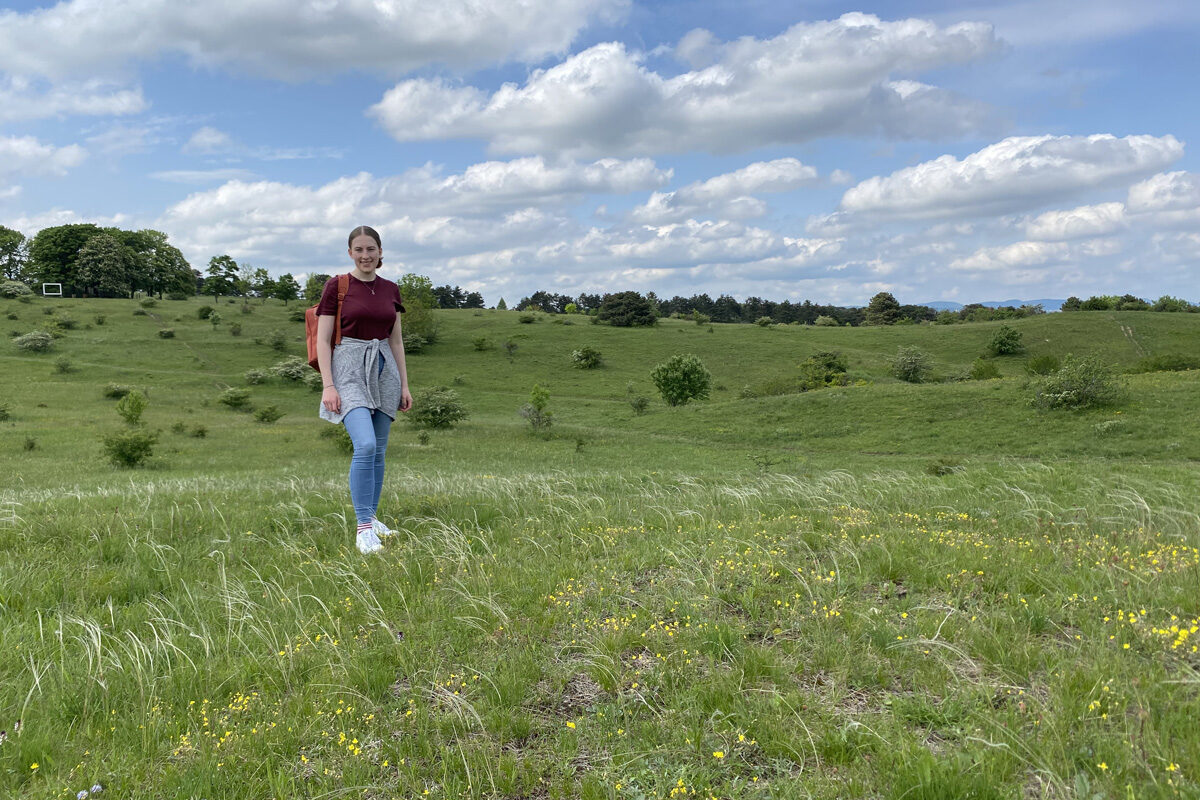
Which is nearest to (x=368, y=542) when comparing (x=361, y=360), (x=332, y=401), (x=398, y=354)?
(x=332, y=401)

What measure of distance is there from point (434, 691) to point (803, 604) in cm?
244

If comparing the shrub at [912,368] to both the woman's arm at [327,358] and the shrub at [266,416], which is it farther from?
the woman's arm at [327,358]

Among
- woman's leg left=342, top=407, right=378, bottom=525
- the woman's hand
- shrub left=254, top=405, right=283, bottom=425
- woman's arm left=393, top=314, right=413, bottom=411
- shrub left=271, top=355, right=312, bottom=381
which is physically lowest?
shrub left=254, top=405, right=283, bottom=425

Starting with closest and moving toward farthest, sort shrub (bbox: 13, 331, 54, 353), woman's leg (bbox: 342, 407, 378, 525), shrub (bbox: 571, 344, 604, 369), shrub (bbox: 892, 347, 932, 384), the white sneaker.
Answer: the white sneaker
woman's leg (bbox: 342, 407, 378, 525)
shrub (bbox: 13, 331, 54, 353)
shrub (bbox: 892, 347, 932, 384)
shrub (bbox: 571, 344, 604, 369)

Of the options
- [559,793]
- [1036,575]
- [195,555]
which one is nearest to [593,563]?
[559,793]

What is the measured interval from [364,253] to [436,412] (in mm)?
37211

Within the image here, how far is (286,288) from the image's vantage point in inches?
4126

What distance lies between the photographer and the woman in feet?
22.4

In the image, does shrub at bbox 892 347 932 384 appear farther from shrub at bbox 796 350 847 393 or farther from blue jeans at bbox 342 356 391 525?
blue jeans at bbox 342 356 391 525

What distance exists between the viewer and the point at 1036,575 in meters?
4.66

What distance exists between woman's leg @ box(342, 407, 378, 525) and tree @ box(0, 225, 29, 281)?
15284 centimetres

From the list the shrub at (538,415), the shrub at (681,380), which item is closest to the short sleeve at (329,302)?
the shrub at (538,415)

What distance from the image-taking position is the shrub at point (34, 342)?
6731 cm

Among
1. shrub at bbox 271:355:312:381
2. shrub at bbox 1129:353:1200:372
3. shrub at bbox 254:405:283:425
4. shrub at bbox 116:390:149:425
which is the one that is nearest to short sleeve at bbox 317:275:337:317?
shrub at bbox 116:390:149:425
